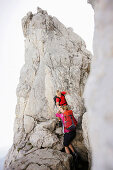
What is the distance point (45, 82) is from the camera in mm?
11156

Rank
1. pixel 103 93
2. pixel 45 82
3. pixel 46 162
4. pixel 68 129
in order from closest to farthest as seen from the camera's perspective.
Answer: pixel 103 93 → pixel 46 162 → pixel 68 129 → pixel 45 82

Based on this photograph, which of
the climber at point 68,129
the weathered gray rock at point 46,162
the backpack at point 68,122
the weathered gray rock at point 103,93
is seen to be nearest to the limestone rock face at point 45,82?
the weathered gray rock at point 46,162

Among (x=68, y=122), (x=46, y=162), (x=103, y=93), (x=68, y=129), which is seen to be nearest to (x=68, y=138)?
(x=68, y=129)

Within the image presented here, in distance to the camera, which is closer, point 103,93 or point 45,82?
point 103,93

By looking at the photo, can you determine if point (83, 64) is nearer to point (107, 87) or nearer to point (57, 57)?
point (57, 57)

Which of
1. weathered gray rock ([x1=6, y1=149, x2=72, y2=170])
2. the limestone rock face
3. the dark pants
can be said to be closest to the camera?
weathered gray rock ([x1=6, y1=149, x2=72, y2=170])

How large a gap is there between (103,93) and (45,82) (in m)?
10.4

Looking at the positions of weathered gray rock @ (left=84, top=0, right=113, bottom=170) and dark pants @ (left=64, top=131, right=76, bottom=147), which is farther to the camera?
dark pants @ (left=64, top=131, right=76, bottom=147)

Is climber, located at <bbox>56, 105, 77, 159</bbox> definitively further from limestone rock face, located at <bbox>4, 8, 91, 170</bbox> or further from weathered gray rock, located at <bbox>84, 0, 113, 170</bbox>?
weathered gray rock, located at <bbox>84, 0, 113, 170</bbox>

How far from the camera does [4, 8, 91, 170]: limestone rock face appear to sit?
808cm

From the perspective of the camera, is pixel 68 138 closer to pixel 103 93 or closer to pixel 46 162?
pixel 46 162

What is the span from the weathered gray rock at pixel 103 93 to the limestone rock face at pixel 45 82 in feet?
21.2

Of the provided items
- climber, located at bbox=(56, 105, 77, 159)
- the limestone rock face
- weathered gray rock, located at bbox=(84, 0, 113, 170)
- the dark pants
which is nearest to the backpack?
climber, located at bbox=(56, 105, 77, 159)

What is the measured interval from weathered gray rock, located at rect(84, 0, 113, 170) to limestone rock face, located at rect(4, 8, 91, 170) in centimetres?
647
